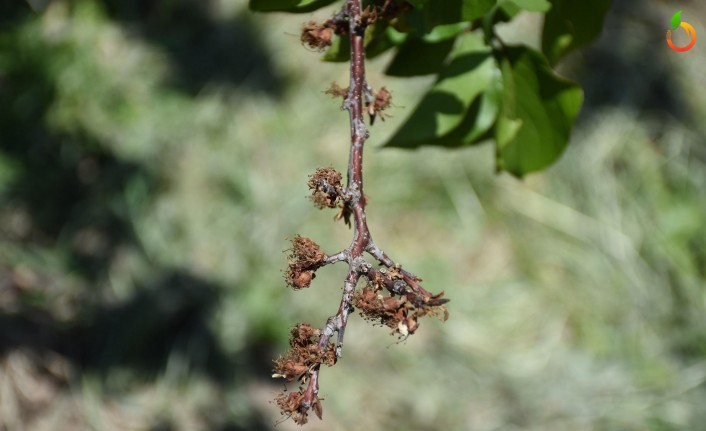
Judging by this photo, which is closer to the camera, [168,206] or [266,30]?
[168,206]

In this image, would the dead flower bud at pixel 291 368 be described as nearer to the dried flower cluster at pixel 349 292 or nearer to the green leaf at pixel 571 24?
the dried flower cluster at pixel 349 292

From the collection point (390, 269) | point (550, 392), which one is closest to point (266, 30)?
point (550, 392)

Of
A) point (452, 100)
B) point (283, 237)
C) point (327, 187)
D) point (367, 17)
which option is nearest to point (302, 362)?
point (327, 187)

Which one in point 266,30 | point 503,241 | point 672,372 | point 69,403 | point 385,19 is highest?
point 385,19

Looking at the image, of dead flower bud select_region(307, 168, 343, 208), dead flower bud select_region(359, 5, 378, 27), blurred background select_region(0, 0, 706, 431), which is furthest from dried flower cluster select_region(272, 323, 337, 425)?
blurred background select_region(0, 0, 706, 431)

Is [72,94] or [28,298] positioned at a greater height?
[72,94]

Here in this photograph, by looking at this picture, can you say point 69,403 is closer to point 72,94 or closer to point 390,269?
point 72,94

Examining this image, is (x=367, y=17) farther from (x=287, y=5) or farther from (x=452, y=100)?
(x=452, y=100)

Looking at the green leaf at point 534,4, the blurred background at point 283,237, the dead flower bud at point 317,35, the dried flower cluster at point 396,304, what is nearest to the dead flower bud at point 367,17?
the dead flower bud at point 317,35
